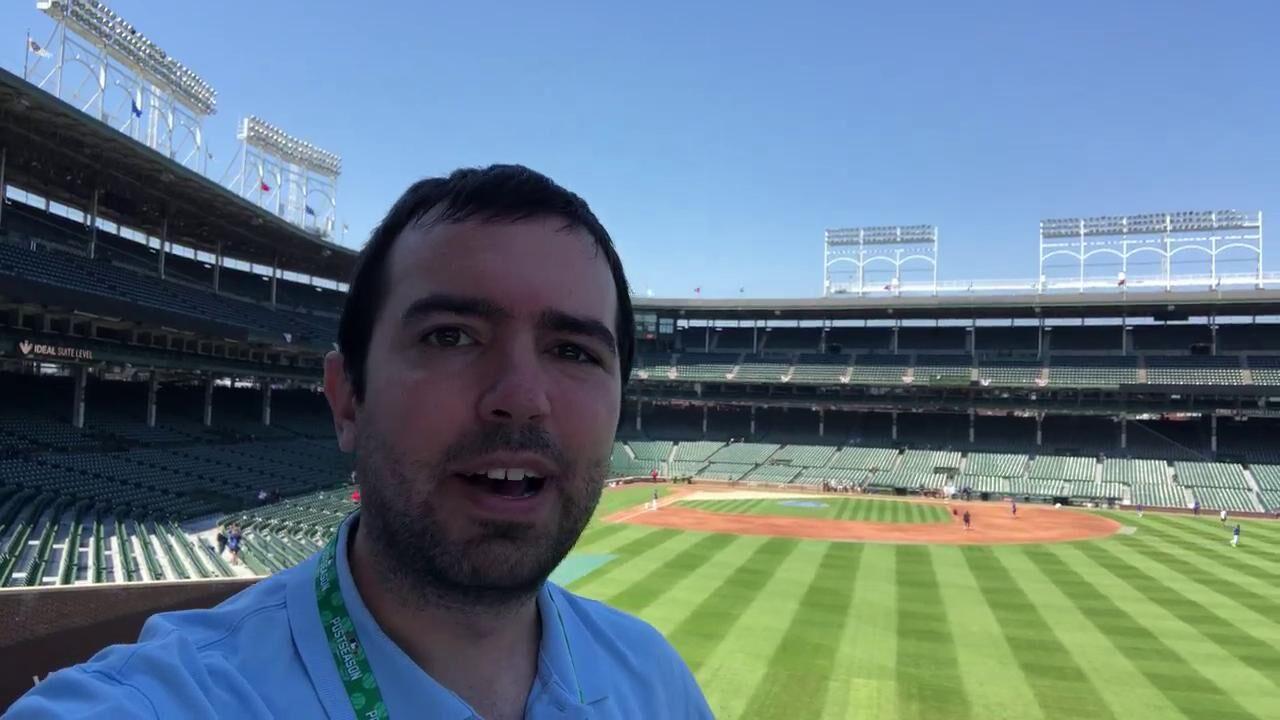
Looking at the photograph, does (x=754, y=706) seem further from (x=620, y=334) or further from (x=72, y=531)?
(x=72, y=531)

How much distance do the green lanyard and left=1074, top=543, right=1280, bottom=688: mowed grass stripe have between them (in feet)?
64.5

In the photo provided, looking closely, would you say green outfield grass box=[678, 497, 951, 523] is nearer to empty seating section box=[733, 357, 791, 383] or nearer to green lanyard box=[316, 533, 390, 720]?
empty seating section box=[733, 357, 791, 383]

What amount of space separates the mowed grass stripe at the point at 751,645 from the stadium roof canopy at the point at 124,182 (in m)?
16.4

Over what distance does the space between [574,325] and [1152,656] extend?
1980 centimetres

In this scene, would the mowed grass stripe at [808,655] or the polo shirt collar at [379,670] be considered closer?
the polo shirt collar at [379,670]

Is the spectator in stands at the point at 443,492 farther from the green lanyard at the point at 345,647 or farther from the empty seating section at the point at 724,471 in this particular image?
the empty seating section at the point at 724,471

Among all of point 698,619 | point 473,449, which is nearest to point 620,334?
point 473,449

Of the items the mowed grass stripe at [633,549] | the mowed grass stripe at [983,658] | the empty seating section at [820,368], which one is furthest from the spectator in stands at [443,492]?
the empty seating section at [820,368]

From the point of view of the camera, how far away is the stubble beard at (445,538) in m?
1.54

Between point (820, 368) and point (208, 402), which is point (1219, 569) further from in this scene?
point (208, 402)

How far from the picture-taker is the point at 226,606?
1.59 meters

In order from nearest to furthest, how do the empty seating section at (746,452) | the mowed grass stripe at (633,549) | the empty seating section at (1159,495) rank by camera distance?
the mowed grass stripe at (633,549)
the empty seating section at (1159,495)
the empty seating section at (746,452)

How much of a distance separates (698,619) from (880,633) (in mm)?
4574

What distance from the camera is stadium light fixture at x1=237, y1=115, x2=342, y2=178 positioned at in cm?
4720
